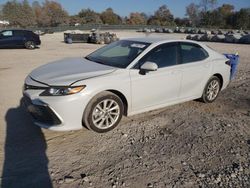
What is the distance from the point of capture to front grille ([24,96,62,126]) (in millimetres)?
3932

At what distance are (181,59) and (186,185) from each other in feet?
9.31

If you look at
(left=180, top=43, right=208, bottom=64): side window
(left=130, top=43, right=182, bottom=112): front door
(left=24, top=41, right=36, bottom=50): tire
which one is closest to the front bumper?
(left=130, top=43, right=182, bottom=112): front door

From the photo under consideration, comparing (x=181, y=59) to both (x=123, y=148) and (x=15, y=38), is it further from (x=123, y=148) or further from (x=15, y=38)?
(x=15, y=38)

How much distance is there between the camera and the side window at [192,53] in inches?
212

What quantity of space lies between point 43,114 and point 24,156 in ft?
2.22

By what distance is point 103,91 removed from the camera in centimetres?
429

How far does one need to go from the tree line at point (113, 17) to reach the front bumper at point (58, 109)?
76.7 meters

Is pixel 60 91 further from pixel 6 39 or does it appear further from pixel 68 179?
pixel 6 39

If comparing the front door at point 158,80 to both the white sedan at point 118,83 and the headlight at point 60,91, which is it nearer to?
the white sedan at point 118,83

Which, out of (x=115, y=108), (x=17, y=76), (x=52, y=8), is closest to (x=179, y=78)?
(x=115, y=108)

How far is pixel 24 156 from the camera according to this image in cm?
363

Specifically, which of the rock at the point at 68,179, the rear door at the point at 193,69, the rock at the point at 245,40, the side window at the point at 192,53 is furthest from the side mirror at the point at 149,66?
the rock at the point at 245,40

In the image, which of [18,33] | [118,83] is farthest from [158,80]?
[18,33]

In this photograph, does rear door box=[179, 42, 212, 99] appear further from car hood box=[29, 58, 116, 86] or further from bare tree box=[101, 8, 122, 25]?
bare tree box=[101, 8, 122, 25]
